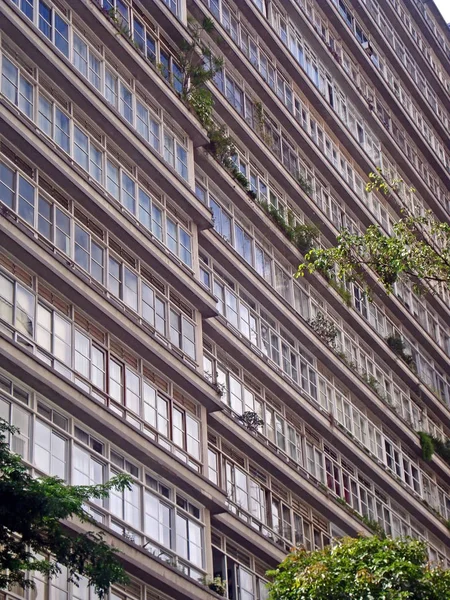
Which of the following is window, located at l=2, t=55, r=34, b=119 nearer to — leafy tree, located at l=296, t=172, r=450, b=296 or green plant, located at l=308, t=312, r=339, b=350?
leafy tree, located at l=296, t=172, r=450, b=296

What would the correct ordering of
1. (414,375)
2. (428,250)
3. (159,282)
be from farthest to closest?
(414,375), (159,282), (428,250)

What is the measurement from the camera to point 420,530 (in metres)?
51.2

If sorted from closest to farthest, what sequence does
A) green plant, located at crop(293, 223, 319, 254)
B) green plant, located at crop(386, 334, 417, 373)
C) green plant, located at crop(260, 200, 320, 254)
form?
green plant, located at crop(260, 200, 320, 254) < green plant, located at crop(293, 223, 319, 254) < green plant, located at crop(386, 334, 417, 373)

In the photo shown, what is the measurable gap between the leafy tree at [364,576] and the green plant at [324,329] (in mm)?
18651

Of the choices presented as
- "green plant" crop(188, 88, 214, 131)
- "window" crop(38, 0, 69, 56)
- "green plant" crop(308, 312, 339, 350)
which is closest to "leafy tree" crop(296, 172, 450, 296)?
→ "window" crop(38, 0, 69, 56)

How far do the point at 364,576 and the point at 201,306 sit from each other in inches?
533

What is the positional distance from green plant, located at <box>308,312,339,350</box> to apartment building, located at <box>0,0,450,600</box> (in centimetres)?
12

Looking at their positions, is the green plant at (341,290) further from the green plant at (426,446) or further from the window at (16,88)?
the window at (16,88)

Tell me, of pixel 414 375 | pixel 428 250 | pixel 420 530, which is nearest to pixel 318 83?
pixel 414 375

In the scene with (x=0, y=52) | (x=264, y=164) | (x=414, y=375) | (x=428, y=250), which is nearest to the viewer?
A: (x=428, y=250)

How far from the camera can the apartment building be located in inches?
1257

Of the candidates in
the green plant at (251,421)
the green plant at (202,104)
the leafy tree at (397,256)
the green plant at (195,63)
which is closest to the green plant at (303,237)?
the green plant at (202,104)

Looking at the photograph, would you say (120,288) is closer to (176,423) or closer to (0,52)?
(176,423)

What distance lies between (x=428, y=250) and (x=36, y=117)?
12251 millimetres
